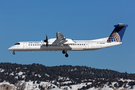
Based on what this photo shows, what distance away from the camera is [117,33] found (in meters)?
76.4

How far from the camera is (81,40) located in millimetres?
75438

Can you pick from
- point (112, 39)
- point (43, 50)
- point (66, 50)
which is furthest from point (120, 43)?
point (43, 50)

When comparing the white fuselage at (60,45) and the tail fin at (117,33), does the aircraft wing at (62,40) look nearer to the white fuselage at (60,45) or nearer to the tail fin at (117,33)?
the white fuselage at (60,45)

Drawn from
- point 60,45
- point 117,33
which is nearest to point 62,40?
point 60,45

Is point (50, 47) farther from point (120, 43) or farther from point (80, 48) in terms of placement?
point (120, 43)

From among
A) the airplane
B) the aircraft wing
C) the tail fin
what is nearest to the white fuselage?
the airplane

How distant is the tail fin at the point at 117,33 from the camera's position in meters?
75.6

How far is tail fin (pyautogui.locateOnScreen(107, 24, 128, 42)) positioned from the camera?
75.6 meters

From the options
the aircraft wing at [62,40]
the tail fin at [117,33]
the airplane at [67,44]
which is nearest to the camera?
the aircraft wing at [62,40]

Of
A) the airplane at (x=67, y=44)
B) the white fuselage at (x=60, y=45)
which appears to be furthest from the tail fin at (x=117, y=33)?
the white fuselage at (x=60, y=45)

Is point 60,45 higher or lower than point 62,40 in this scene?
lower

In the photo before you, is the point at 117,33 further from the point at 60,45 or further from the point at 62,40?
the point at 60,45

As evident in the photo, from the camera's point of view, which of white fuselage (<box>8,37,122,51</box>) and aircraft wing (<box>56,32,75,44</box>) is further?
white fuselage (<box>8,37,122,51</box>)

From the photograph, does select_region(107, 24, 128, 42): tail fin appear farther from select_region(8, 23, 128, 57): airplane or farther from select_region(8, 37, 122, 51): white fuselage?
select_region(8, 37, 122, 51): white fuselage
